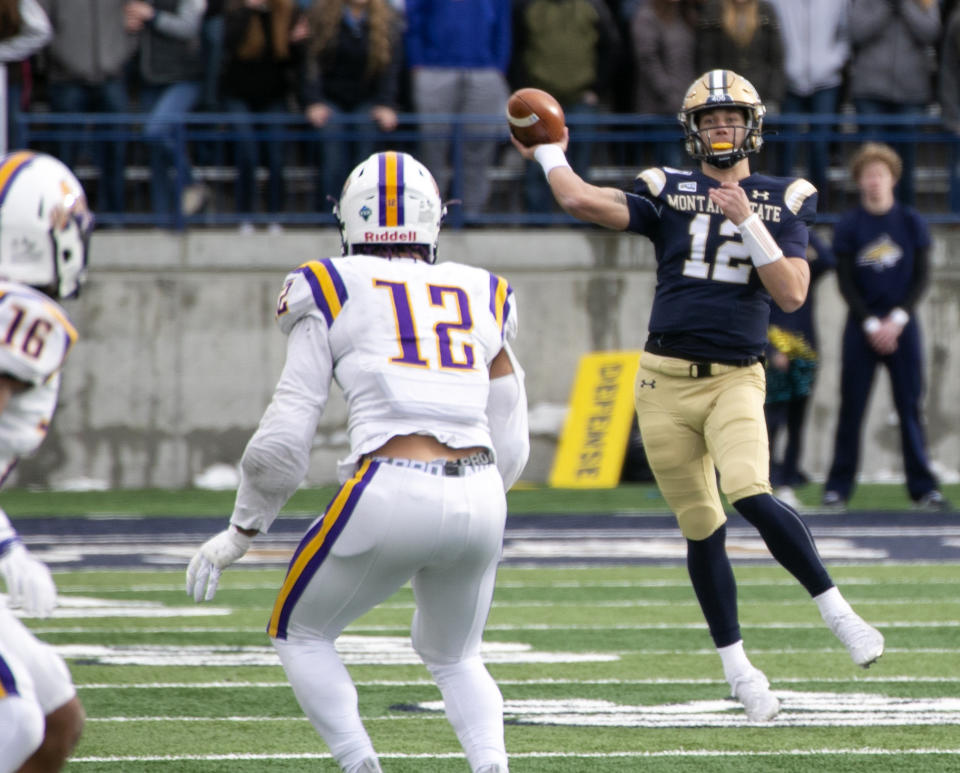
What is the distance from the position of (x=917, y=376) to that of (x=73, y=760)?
7474 mm

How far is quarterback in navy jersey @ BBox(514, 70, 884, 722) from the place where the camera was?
5.80 metres

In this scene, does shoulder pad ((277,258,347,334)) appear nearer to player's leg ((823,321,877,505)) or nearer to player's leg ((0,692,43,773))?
player's leg ((0,692,43,773))

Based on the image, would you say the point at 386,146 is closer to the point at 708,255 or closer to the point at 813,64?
the point at 813,64

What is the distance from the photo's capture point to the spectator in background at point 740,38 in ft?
43.1

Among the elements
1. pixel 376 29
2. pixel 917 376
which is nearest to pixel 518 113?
pixel 917 376

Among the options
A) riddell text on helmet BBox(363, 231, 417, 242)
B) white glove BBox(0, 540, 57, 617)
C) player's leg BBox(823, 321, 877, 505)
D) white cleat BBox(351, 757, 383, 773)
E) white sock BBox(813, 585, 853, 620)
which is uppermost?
riddell text on helmet BBox(363, 231, 417, 242)

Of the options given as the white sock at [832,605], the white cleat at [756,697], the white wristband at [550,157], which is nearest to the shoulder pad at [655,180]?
the white wristband at [550,157]

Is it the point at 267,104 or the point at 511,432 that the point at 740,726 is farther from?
the point at 267,104

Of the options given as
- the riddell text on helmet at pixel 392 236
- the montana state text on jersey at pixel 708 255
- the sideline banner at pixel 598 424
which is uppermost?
the riddell text on helmet at pixel 392 236

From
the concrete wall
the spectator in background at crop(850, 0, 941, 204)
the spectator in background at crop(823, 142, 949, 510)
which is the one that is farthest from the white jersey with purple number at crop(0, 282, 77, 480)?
the spectator in background at crop(850, 0, 941, 204)

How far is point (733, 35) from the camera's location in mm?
13156

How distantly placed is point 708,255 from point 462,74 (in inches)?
304

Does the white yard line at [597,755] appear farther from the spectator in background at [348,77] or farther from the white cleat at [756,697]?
the spectator in background at [348,77]

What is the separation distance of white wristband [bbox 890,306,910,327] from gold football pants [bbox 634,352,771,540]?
5616 millimetres
